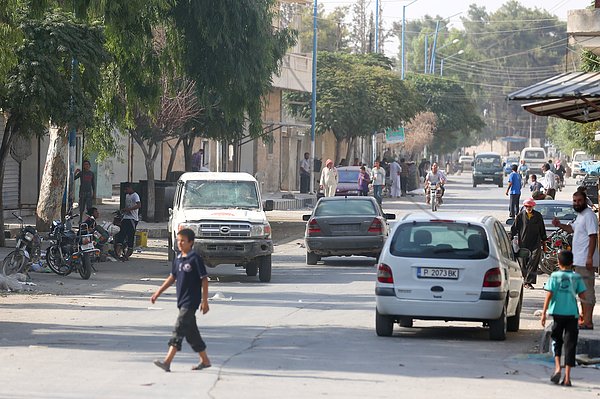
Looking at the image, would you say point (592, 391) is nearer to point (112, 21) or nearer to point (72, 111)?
point (112, 21)

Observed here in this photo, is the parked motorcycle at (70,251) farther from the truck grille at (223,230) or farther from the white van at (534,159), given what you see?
the white van at (534,159)

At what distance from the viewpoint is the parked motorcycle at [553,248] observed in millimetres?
24812

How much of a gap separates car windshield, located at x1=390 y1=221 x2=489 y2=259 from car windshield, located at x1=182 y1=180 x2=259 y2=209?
8.78m

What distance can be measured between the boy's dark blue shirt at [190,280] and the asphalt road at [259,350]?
68 centimetres

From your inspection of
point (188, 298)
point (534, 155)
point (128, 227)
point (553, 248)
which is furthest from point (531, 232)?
point (534, 155)

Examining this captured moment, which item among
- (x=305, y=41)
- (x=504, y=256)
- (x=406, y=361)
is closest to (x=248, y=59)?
(x=504, y=256)

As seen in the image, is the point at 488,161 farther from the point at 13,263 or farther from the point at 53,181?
the point at 13,263

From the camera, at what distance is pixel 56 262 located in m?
23.8

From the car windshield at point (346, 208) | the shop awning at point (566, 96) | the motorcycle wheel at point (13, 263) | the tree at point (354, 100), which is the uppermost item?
the tree at point (354, 100)

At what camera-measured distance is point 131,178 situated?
5091 centimetres

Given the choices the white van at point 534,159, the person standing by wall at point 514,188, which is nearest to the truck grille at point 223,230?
the person standing by wall at point 514,188

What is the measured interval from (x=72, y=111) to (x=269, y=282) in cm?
559

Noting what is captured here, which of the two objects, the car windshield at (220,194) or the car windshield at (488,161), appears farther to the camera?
the car windshield at (488,161)

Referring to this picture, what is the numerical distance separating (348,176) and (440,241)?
3512cm
